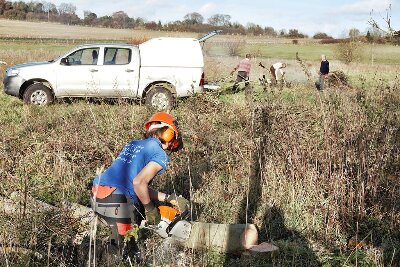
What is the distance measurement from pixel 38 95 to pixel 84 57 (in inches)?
59.2

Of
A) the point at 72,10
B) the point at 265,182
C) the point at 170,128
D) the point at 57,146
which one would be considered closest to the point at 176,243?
the point at 170,128

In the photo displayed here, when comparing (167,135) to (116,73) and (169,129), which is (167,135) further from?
(116,73)

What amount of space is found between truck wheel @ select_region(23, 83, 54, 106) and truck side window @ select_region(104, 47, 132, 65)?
1655mm

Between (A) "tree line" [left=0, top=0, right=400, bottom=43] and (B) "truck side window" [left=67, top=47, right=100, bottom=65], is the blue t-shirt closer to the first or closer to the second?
(B) "truck side window" [left=67, top=47, right=100, bottom=65]

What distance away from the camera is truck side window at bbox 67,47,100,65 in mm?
12883

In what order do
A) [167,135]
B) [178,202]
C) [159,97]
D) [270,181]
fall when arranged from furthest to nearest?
[159,97] < [270,181] < [178,202] < [167,135]

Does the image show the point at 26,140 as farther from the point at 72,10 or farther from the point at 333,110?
the point at 72,10

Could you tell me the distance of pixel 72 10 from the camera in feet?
345

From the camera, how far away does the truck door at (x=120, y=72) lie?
12758 mm

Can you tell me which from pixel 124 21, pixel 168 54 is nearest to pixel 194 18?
pixel 124 21

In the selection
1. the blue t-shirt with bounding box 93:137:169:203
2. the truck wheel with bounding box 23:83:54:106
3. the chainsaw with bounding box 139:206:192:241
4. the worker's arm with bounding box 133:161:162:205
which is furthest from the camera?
the truck wheel with bounding box 23:83:54:106

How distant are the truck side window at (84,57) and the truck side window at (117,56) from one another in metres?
0.26

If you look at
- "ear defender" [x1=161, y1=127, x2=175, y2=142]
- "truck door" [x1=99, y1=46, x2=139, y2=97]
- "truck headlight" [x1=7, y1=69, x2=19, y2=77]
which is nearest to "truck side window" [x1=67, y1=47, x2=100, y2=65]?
"truck door" [x1=99, y1=46, x2=139, y2=97]

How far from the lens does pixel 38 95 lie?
41.4 ft
